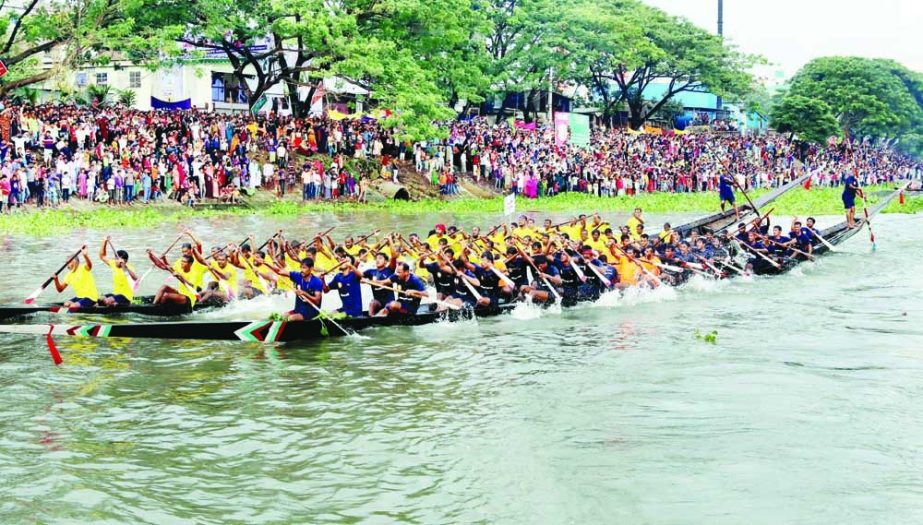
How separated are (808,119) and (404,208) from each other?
37145 mm

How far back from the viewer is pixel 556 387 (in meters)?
12.7

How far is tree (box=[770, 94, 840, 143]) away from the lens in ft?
208

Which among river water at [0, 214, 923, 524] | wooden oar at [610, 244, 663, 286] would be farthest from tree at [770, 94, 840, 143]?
river water at [0, 214, 923, 524]

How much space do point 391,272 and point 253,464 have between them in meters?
6.04

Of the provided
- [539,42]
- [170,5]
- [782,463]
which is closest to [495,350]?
[782,463]

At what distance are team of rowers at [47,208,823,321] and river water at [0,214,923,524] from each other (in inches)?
20.4

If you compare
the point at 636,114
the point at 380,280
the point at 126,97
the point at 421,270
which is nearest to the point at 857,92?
the point at 636,114

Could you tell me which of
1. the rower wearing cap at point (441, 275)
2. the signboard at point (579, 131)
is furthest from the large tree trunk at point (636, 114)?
the rower wearing cap at point (441, 275)

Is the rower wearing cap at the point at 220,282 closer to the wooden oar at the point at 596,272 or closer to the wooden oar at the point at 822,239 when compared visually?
the wooden oar at the point at 596,272

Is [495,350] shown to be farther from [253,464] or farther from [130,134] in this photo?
[130,134]

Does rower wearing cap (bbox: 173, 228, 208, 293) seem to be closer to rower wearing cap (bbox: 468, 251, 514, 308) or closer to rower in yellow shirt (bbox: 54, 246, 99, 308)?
rower in yellow shirt (bbox: 54, 246, 99, 308)

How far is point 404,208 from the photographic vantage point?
3519cm

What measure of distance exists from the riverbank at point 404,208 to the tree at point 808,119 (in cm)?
1435

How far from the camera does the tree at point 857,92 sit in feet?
222
